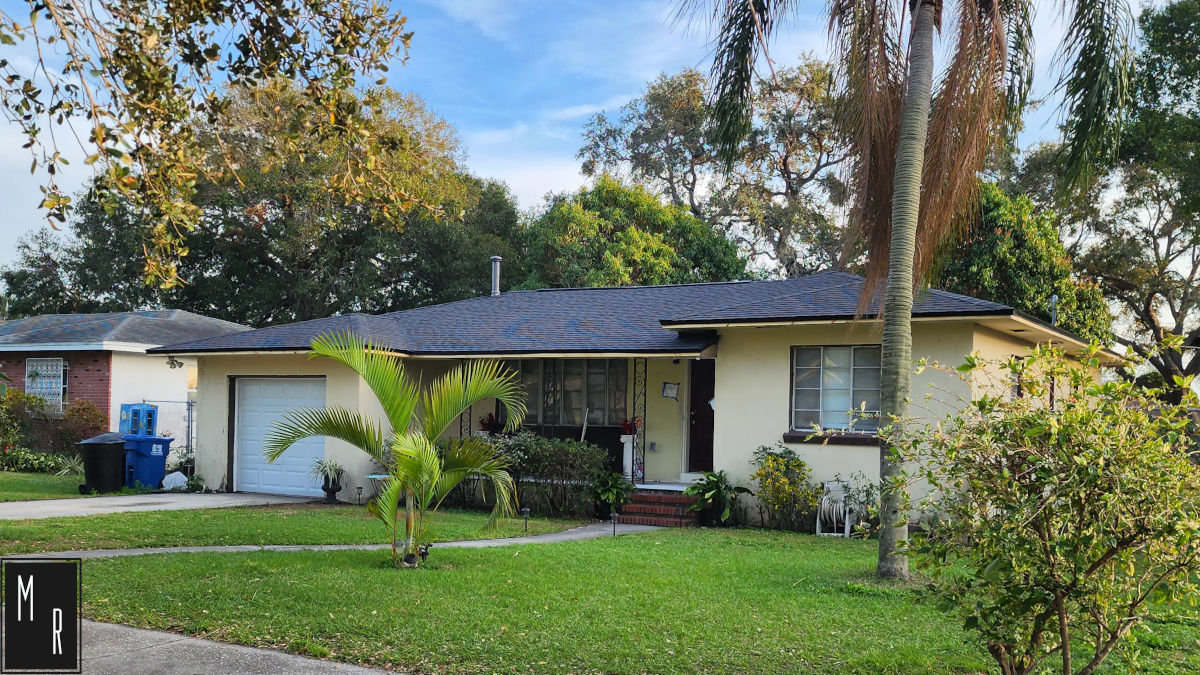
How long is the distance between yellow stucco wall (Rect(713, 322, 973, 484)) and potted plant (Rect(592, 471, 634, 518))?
151cm

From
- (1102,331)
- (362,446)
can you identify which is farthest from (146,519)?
(1102,331)

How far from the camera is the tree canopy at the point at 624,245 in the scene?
2844 cm

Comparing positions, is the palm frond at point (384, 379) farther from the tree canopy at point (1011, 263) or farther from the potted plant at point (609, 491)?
the tree canopy at point (1011, 263)

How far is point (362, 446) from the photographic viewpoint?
9141mm

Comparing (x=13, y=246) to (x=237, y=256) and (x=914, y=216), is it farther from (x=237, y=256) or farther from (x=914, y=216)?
(x=914, y=216)

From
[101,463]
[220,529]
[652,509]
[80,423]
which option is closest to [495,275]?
→ [652,509]

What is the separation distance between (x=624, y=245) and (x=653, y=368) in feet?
39.0

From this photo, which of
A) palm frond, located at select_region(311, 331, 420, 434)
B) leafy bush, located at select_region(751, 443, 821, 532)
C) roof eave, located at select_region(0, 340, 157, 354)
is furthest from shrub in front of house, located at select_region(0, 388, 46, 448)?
leafy bush, located at select_region(751, 443, 821, 532)

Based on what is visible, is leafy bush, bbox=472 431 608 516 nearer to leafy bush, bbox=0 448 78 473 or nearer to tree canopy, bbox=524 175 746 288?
leafy bush, bbox=0 448 78 473

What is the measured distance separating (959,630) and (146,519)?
10488 mm

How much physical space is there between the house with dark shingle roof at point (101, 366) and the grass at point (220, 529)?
952cm

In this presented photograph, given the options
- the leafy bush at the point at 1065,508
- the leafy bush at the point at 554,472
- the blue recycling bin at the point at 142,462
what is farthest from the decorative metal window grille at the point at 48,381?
the leafy bush at the point at 1065,508

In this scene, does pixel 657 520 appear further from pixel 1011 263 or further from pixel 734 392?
pixel 1011 263

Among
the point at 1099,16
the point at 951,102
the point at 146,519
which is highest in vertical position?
the point at 1099,16
